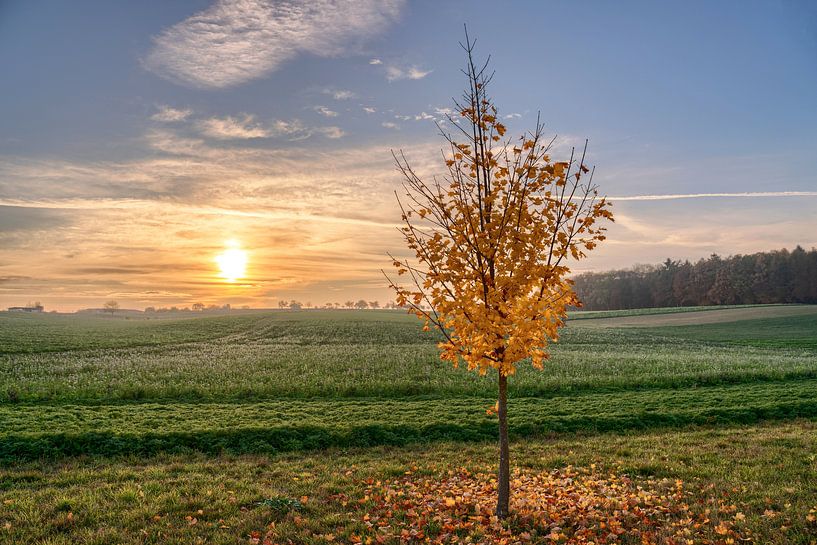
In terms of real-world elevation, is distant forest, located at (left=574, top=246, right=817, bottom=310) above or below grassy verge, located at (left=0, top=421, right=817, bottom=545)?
above

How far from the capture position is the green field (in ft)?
28.4

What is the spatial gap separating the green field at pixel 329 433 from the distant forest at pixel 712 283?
240ft

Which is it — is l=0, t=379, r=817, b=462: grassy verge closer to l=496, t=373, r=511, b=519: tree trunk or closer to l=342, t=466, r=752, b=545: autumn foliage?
l=342, t=466, r=752, b=545: autumn foliage

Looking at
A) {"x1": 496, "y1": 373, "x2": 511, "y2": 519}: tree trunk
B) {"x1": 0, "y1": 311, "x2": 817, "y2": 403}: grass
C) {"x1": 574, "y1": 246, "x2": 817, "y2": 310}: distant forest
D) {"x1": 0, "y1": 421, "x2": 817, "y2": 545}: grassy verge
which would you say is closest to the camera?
{"x1": 0, "y1": 421, "x2": 817, "y2": 545}: grassy verge

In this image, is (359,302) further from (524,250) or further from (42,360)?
(524,250)

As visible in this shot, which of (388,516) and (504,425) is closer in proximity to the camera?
(388,516)

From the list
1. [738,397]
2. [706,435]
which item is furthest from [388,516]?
[738,397]

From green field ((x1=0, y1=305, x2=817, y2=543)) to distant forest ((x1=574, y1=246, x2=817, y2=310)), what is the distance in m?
73.3

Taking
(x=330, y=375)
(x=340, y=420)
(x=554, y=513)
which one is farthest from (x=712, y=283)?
(x=554, y=513)

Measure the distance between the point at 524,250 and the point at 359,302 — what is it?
183 meters

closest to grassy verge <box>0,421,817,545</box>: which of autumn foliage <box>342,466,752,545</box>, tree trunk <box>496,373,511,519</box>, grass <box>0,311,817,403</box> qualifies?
autumn foliage <box>342,466,752,545</box>

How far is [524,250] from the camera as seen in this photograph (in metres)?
8.39

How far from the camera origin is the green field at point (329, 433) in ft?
28.4

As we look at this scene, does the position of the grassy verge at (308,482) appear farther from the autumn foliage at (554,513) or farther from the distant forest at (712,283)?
the distant forest at (712,283)
